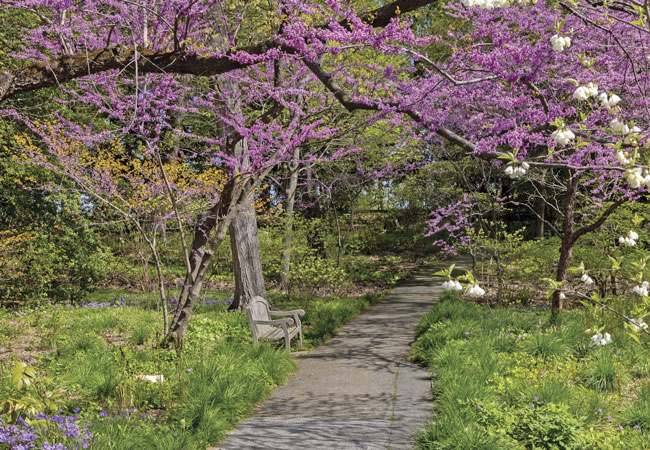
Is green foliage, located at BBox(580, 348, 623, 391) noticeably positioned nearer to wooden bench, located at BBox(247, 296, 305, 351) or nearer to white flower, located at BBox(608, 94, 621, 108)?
white flower, located at BBox(608, 94, 621, 108)

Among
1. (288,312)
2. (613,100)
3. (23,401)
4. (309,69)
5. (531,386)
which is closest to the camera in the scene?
(613,100)

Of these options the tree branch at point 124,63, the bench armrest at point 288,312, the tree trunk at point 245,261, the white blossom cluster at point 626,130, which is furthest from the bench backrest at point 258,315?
the white blossom cluster at point 626,130

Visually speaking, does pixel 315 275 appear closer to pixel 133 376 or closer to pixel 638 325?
pixel 133 376

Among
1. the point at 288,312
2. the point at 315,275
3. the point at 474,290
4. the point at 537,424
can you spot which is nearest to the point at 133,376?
the point at 288,312

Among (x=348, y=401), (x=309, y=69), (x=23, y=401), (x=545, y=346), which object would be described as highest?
(x=309, y=69)

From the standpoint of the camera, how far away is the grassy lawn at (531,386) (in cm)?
331

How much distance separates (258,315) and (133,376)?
2.33m

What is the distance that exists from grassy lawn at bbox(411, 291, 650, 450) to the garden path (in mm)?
252

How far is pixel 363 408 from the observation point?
416cm

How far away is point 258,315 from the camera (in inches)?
255

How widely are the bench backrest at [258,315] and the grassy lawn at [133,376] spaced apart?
22cm

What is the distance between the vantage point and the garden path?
358 centimetres

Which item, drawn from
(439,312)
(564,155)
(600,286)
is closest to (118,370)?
(439,312)

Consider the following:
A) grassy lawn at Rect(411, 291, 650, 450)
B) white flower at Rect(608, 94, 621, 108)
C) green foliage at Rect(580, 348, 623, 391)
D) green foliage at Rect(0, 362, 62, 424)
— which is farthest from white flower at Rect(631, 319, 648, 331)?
green foliage at Rect(0, 362, 62, 424)
